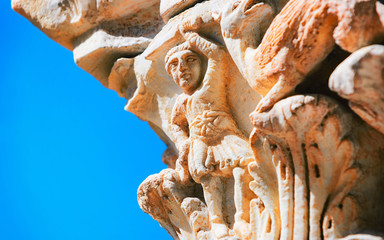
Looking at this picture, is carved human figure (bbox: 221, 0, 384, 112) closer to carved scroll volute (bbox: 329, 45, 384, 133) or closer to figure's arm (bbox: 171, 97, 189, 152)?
carved scroll volute (bbox: 329, 45, 384, 133)

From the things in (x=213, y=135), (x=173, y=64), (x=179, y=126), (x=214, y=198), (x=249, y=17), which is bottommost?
(x=214, y=198)

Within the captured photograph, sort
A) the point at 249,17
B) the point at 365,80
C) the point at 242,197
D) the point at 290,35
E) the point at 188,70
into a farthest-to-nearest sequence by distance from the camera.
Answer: the point at 188,70, the point at 242,197, the point at 249,17, the point at 290,35, the point at 365,80

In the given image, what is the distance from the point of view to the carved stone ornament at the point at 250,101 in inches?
97.3

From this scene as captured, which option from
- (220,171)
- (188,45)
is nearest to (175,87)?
(188,45)

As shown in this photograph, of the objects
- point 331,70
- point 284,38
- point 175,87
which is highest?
point 175,87

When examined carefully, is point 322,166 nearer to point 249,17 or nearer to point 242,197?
point 242,197

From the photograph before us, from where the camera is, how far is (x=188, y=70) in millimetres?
3279

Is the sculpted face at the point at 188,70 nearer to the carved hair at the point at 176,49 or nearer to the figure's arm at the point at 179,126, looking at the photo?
the carved hair at the point at 176,49

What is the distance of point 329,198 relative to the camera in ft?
8.41

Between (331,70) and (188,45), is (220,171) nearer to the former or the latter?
(188,45)

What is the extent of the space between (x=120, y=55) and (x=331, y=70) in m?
1.60

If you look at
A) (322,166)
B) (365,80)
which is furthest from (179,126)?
(365,80)

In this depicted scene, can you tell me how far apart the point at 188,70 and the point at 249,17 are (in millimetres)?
471

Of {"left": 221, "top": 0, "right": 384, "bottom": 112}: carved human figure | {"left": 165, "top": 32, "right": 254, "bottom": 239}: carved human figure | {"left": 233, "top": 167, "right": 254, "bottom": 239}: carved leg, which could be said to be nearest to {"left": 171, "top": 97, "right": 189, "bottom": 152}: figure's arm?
{"left": 165, "top": 32, "right": 254, "bottom": 239}: carved human figure
